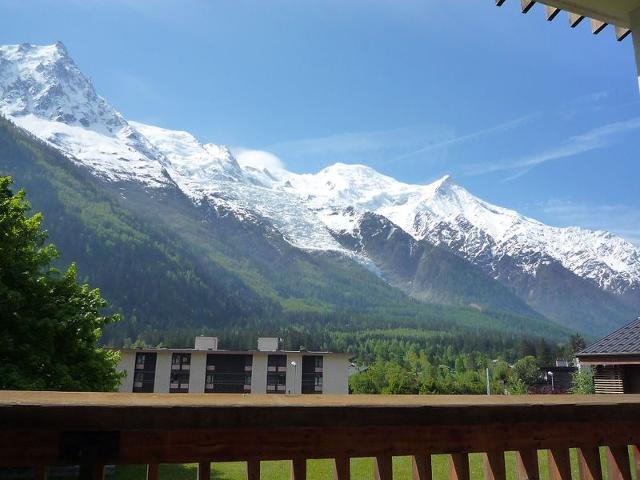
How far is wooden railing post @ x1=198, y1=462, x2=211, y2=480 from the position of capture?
65.4 inches

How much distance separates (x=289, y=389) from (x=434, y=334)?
5202 inches

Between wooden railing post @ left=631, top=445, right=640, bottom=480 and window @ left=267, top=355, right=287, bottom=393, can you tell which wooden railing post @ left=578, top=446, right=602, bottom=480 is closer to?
wooden railing post @ left=631, top=445, right=640, bottom=480

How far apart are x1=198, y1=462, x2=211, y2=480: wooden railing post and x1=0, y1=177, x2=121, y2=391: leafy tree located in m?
12.9

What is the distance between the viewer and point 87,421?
148cm

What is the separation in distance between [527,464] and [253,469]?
3.26 ft

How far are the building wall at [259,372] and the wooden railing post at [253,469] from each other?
243 ft

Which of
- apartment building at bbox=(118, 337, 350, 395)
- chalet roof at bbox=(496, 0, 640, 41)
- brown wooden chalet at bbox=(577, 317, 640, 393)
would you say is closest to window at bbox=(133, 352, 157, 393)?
apartment building at bbox=(118, 337, 350, 395)

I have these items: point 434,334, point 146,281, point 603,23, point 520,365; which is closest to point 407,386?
point 520,365

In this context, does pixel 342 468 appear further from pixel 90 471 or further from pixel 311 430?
pixel 90 471

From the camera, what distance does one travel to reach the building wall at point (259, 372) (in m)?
73.4

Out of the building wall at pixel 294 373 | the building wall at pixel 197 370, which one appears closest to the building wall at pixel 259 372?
the building wall at pixel 294 373

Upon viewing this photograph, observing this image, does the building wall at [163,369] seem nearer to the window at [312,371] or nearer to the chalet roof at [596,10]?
the window at [312,371]

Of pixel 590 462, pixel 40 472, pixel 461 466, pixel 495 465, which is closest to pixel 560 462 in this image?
pixel 590 462

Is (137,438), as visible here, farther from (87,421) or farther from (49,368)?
(49,368)
